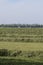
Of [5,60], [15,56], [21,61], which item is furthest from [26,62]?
[15,56]

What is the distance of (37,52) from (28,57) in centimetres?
231

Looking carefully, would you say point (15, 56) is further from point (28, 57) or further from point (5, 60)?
point (5, 60)

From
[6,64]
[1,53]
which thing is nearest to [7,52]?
[1,53]

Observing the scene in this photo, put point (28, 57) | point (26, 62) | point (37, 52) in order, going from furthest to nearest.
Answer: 1. point (37, 52)
2. point (28, 57)
3. point (26, 62)

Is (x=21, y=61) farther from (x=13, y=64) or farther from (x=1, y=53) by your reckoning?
(x=1, y=53)

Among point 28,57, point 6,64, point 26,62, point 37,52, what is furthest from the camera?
point 37,52

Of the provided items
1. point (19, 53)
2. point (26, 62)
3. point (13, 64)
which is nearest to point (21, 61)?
point (26, 62)

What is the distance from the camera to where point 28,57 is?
27969 mm

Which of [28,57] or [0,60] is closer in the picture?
[0,60]

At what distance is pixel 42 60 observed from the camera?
2564 centimetres

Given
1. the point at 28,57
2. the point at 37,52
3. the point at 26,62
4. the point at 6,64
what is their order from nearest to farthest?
the point at 6,64 → the point at 26,62 → the point at 28,57 → the point at 37,52

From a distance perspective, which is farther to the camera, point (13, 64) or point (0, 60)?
point (0, 60)

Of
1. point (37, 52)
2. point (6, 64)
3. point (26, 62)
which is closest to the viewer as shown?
point (6, 64)

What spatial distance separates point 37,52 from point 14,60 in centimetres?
498
